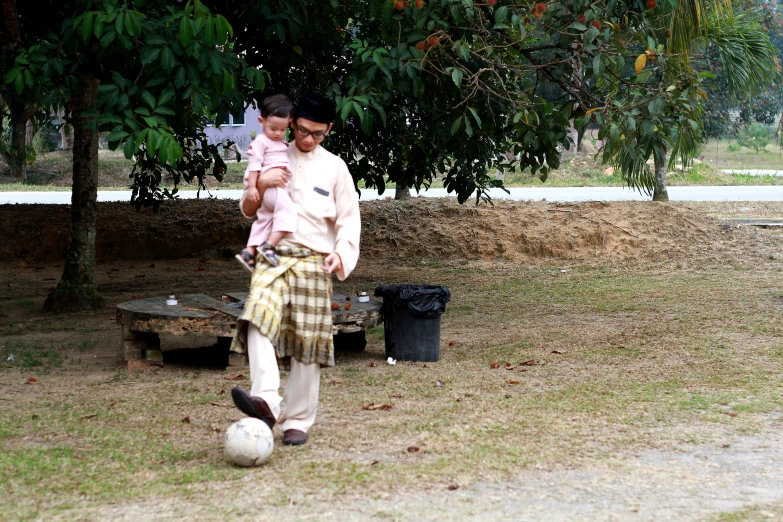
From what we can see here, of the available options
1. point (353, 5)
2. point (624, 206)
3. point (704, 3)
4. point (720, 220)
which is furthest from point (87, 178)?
point (720, 220)

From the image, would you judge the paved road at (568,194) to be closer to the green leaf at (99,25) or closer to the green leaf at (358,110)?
the green leaf at (358,110)

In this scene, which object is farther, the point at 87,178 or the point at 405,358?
the point at 87,178

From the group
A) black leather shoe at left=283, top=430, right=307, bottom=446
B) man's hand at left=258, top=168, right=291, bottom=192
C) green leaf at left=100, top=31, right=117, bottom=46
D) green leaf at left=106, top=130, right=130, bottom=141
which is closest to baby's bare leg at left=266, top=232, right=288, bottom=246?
man's hand at left=258, top=168, right=291, bottom=192

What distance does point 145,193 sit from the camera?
12.8m

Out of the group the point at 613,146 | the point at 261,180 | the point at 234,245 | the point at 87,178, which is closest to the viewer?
the point at 261,180

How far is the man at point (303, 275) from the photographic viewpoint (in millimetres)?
4848

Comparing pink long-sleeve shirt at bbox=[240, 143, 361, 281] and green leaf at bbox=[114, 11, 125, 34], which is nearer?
pink long-sleeve shirt at bbox=[240, 143, 361, 281]

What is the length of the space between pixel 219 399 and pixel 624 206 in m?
10.4

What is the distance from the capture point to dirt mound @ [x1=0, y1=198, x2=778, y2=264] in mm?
14445

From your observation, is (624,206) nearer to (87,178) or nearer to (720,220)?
(720,220)

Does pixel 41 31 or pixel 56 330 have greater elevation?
pixel 41 31

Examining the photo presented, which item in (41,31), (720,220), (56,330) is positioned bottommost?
(56,330)

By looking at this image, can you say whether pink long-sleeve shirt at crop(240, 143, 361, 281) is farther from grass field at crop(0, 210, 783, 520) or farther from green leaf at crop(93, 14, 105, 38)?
green leaf at crop(93, 14, 105, 38)

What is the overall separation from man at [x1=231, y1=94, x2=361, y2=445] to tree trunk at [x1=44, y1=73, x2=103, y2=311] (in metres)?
5.83
